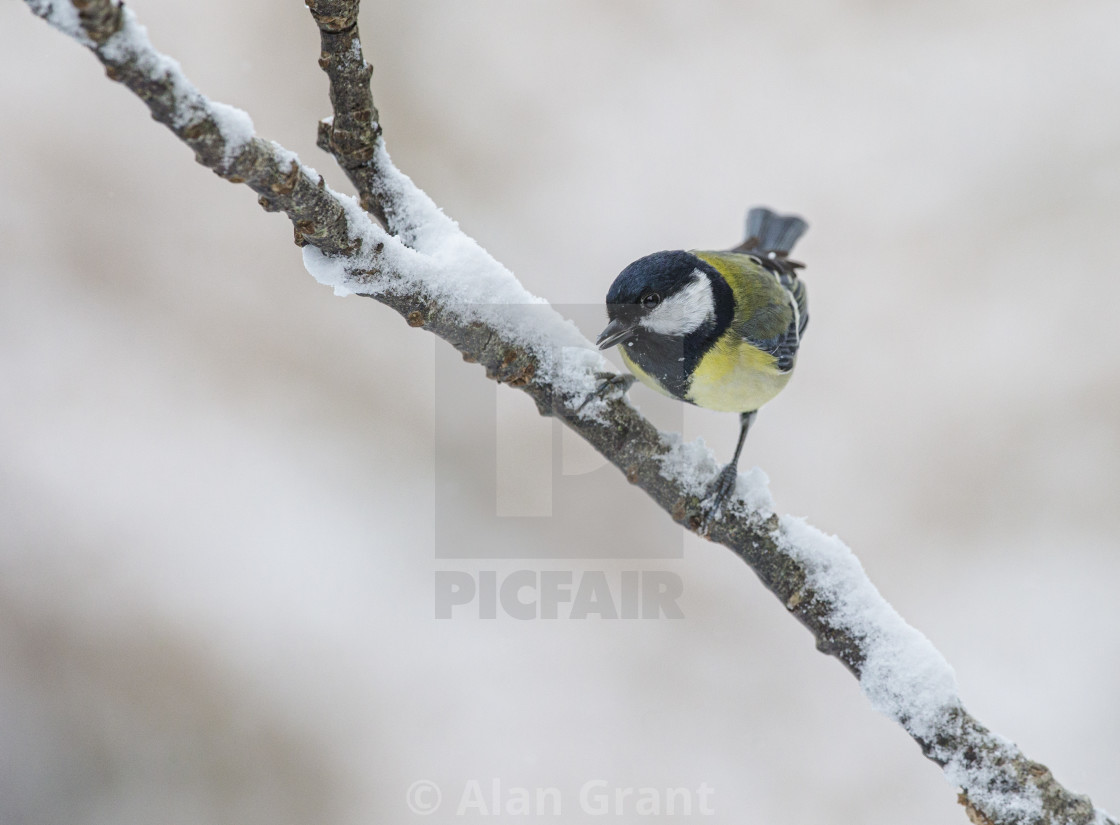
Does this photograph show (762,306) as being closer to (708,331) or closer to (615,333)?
(708,331)

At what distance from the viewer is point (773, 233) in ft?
12.5

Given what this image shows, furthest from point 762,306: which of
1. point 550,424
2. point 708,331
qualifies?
point 550,424

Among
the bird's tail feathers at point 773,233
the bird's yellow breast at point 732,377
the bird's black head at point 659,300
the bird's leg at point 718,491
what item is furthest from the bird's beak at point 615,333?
the bird's tail feathers at point 773,233

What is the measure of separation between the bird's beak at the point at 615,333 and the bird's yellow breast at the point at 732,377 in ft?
1.07

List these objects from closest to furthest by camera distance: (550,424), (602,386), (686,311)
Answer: (602,386) → (686,311) → (550,424)

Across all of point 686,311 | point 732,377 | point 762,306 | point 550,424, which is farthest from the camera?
point 550,424

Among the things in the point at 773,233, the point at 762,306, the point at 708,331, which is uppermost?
the point at 773,233

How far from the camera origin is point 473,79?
5.72 m

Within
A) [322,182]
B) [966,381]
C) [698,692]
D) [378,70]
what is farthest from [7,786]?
[966,381]

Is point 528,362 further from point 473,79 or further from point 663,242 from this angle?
point 473,79

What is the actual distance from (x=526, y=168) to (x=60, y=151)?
294cm

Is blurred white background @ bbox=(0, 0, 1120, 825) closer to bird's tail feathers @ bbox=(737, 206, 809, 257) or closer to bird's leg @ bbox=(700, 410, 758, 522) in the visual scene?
bird's tail feathers @ bbox=(737, 206, 809, 257)

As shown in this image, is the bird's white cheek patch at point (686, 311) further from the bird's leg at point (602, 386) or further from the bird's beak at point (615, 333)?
the bird's leg at point (602, 386)

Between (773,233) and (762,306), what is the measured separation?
103cm
